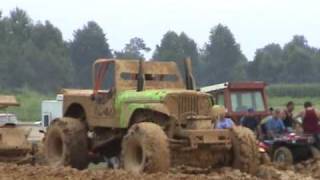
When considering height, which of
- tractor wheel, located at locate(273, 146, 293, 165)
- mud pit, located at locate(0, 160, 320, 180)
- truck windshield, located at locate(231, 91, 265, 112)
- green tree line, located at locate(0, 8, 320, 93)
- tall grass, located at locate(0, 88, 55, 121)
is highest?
green tree line, located at locate(0, 8, 320, 93)

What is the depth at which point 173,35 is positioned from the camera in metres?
98.7

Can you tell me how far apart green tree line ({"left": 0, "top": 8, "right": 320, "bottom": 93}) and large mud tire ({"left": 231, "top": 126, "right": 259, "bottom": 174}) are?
2607 inches

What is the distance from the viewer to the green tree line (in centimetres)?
8756

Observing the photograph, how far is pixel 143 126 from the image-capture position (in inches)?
582

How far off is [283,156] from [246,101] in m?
4.38

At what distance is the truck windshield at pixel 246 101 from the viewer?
23.6 m

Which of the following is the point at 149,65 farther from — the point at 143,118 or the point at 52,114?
the point at 52,114

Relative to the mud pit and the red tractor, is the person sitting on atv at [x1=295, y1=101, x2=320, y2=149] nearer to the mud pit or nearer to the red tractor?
the mud pit

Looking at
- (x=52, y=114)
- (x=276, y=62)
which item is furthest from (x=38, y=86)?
(x=52, y=114)

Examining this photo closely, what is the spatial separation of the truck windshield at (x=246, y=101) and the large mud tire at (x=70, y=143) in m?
6.84

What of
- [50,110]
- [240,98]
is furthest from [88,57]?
[240,98]

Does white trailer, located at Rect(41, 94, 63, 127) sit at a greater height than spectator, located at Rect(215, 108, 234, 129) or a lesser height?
greater

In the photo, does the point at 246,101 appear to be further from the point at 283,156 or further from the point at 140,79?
the point at 140,79

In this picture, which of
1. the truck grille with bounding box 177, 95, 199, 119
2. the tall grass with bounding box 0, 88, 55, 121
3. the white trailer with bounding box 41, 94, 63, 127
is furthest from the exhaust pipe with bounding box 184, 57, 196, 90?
the tall grass with bounding box 0, 88, 55, 121
